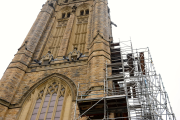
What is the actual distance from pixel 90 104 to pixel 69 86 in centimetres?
356

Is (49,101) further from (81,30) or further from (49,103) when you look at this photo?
(81,30)

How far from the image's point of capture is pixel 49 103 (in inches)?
532

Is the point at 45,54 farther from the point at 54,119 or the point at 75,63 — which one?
the point at 54,119

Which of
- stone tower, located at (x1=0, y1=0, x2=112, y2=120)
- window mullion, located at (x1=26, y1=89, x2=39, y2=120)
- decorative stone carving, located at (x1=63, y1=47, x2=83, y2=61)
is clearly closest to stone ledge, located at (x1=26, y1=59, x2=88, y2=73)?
stone tower, located at (x1=0, y1=0, x2=112, y2=120)

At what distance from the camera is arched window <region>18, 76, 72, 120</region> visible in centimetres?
1277

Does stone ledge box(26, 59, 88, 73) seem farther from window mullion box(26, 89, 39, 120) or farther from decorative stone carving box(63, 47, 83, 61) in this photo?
window mullion box(26, 89, 39, 120)

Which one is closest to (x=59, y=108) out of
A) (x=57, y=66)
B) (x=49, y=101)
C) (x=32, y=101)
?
(x=49, y=101)

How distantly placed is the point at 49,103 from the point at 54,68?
10.3 feet

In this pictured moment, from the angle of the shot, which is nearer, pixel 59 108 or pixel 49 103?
Answer: pixel 59 108

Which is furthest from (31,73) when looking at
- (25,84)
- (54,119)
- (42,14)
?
(42,14)

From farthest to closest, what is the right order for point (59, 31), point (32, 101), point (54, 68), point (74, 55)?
point (59, 31)
point (74, 55)
point (54, 68)
point (32, 101)

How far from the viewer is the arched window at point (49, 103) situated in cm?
1277

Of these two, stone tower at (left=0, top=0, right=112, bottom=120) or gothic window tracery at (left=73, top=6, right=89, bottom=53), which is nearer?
stone tower at (left=0, top=0, right=112, bottom=120)

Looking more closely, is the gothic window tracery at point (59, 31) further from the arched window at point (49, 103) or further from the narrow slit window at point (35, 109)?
the narrow slit window at point (35, 109)
